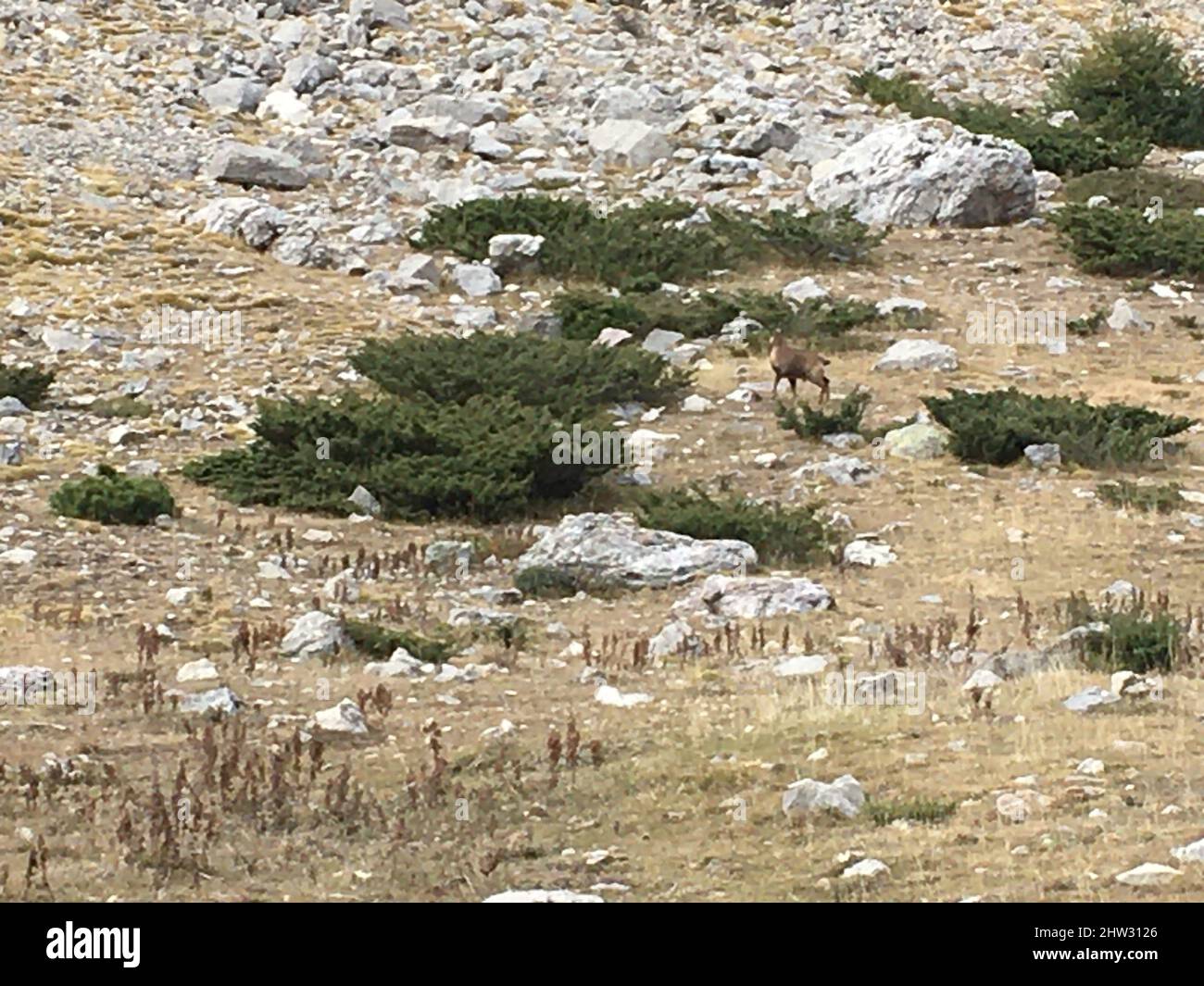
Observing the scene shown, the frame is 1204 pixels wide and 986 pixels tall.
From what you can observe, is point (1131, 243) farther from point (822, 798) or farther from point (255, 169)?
point (822, 798)

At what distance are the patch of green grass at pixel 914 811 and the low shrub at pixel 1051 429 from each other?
8443 mm

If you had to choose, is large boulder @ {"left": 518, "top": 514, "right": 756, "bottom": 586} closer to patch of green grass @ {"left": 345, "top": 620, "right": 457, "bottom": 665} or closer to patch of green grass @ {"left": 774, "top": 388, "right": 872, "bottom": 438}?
patch of green grass @ {"left": 345, "top": 620, "right": 457, "bottom": 665}

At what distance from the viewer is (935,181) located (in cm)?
2489

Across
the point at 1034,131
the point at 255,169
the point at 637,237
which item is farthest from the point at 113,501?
the point at 1034,131

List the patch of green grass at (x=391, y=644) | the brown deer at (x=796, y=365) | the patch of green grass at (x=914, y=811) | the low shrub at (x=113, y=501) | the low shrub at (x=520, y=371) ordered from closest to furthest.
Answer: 1. the patch of green grass at (x=914, y=811)
2. the patch of green grass at (x=391, y=644)
3. the low shrub at (x=113, y=501)
4. the low shrub at (x=520, y=371)
5. the brown deer at (x=796, y=365)

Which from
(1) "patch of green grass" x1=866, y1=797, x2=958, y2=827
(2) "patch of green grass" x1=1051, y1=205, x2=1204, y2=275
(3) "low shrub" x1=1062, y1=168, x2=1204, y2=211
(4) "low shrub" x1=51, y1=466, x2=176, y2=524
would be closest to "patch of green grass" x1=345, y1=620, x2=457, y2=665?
(4) "low shrub" x1=51, y1=466, x2=176, y2=524

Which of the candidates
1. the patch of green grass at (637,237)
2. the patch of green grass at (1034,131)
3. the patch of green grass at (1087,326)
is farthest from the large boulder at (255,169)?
the patch of green grass at (1087,326)

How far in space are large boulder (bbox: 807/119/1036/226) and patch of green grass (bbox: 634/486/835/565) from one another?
32.1 ft

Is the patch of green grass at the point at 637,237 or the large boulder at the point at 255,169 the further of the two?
the large boulder at the point at 255,169

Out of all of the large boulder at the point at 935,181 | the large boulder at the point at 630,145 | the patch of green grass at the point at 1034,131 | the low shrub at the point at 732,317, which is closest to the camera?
the low shrub at the point at 732,317

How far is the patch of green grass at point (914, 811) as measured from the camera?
8469mm

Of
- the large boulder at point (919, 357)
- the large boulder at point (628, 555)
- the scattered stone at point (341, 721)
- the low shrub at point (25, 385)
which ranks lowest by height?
the scattered stone at point (341, 721)

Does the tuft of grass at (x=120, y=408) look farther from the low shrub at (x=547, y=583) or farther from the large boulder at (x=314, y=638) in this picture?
the large boulder at (x=314, y=638)
